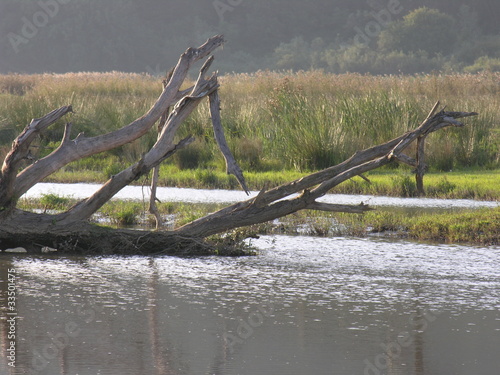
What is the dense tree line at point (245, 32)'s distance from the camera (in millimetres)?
56625

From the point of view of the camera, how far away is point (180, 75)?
32.2ft

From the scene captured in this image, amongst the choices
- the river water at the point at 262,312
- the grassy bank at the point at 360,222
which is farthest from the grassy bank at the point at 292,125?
the river water at the point at 262,312

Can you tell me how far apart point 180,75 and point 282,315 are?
12.3ft

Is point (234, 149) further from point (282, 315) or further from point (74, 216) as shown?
point (282, 315)

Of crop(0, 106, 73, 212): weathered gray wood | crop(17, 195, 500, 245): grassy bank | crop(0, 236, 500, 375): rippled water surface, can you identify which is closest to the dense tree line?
crop(17, 195, 500, 245): grassy bank

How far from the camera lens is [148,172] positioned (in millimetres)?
9367

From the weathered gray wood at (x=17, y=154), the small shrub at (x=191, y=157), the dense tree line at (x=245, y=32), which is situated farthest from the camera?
the dense tree line at (x=245, y=32)

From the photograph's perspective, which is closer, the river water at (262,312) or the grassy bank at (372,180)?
the river water at (262,312)

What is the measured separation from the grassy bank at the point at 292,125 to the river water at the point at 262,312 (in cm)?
703

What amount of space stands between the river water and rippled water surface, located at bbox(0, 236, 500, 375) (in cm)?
1

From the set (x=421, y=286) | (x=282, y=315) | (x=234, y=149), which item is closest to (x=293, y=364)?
(x=282, y=315)

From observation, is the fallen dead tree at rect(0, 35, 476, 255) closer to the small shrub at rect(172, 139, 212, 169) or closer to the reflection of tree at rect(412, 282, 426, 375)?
the reflection of tree at rect(412, 282, 426, 375)

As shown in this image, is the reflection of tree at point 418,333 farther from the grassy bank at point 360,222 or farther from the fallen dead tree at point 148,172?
the grassy bank at point 360,222

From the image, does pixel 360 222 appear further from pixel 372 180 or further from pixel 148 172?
pixel 372 180
